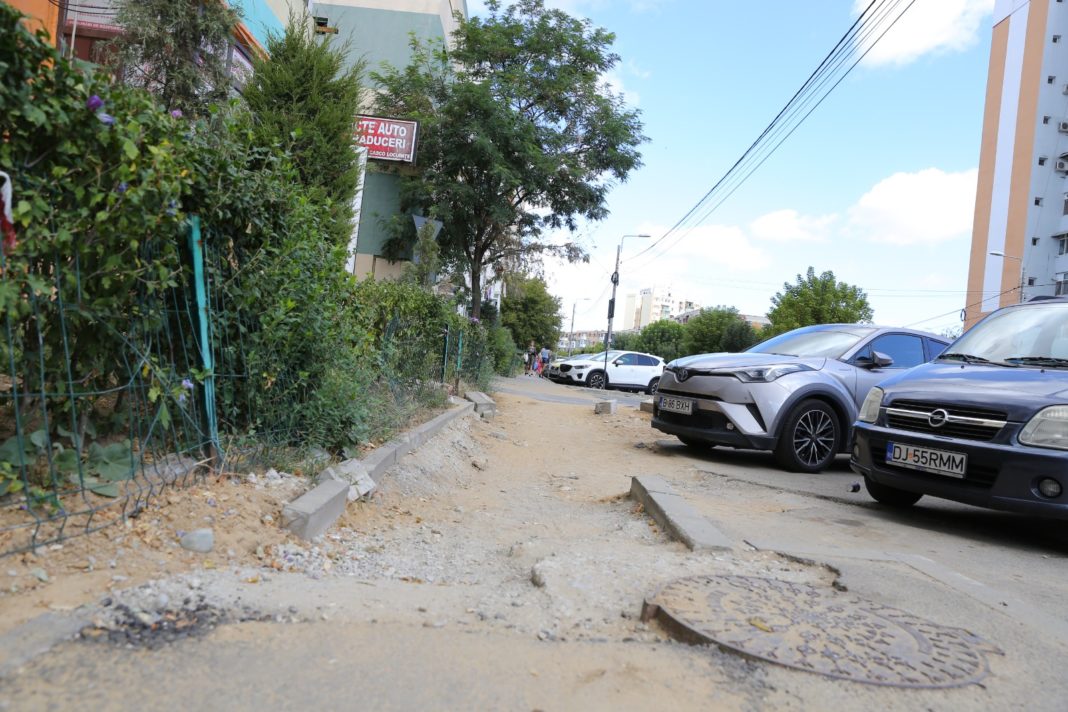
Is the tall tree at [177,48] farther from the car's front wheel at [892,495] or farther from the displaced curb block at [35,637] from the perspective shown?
the car's front wheel at [892,495]

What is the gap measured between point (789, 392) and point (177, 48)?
8.50 m

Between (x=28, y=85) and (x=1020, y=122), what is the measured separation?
6422cm

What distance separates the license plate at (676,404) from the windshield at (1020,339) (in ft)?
8.35

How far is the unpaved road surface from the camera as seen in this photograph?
2145mm

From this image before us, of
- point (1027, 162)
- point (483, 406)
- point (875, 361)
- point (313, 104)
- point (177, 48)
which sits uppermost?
point (1027, 162)

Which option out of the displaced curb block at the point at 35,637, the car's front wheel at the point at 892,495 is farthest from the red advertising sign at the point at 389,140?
the displaced curb block at the point at 35,637

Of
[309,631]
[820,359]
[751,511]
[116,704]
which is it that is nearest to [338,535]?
[309,631]

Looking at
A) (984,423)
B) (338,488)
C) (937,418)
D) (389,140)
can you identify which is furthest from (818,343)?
(389,140)

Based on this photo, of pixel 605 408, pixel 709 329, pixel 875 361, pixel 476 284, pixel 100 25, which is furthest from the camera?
pixel 709 329

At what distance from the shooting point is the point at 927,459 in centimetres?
489

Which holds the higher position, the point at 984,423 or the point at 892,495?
the point at 984,423

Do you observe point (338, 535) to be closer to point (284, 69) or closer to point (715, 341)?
point (284, 69)

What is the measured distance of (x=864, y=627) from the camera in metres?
2.88

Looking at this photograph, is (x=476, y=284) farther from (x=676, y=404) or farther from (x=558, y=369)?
(x=676, y=404)
